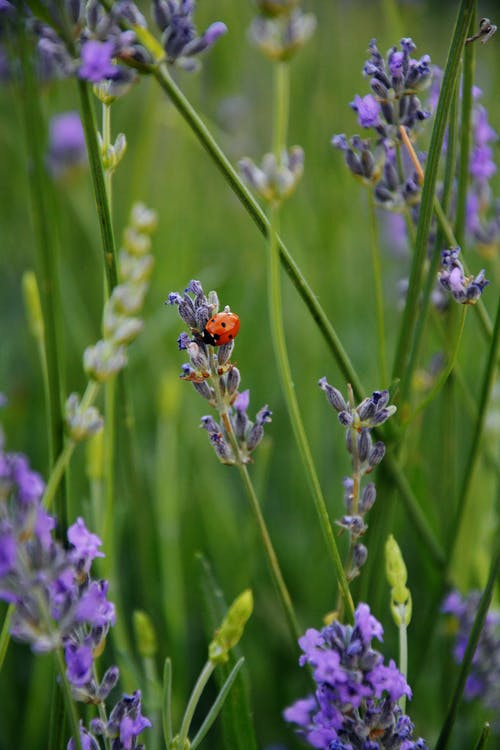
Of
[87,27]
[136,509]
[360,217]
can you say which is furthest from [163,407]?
[360,217]

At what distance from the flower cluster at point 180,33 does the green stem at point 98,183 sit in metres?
0.09

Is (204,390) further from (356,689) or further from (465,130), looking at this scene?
(465,130)

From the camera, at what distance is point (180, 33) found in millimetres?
583

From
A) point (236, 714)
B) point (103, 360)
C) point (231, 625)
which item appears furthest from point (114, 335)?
point (236, 714)

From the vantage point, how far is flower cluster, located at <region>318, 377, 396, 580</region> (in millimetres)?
588

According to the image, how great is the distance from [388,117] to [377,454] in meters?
0.29

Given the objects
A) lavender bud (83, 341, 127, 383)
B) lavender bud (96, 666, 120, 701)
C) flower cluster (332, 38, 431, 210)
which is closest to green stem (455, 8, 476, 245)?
flower cluster (332, 38, 431, 210)

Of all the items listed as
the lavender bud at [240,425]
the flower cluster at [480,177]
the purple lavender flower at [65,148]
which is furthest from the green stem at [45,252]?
the purple lavender flower at [65,148]

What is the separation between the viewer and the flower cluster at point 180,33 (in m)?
0.58

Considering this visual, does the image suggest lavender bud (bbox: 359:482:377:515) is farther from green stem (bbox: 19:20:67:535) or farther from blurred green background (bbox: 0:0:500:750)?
green stem (bbox: 19:20:67:535)

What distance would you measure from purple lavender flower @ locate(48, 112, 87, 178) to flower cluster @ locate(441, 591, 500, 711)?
1.37 meters

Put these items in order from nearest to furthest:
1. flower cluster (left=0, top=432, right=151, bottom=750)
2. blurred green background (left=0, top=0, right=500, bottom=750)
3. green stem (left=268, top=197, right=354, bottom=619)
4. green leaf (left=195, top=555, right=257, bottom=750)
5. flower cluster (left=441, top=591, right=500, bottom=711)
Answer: flower cluster (left=0, top=432, right=151, bottom=750) < green stem (left=268, top=197, right=354, bottom=619) < green leaf (left=195, top=555, right=257, bottom=750) < flower cluster (left=441, top=591, right=500, bottom=711) < blurred green background (left=0, top=0, right=500, bottom=750)

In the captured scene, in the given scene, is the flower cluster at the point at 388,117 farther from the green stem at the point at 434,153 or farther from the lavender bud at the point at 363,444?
the lavender bud at the point at 363,444

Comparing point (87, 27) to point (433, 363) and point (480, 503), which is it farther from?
point (480, 503)
